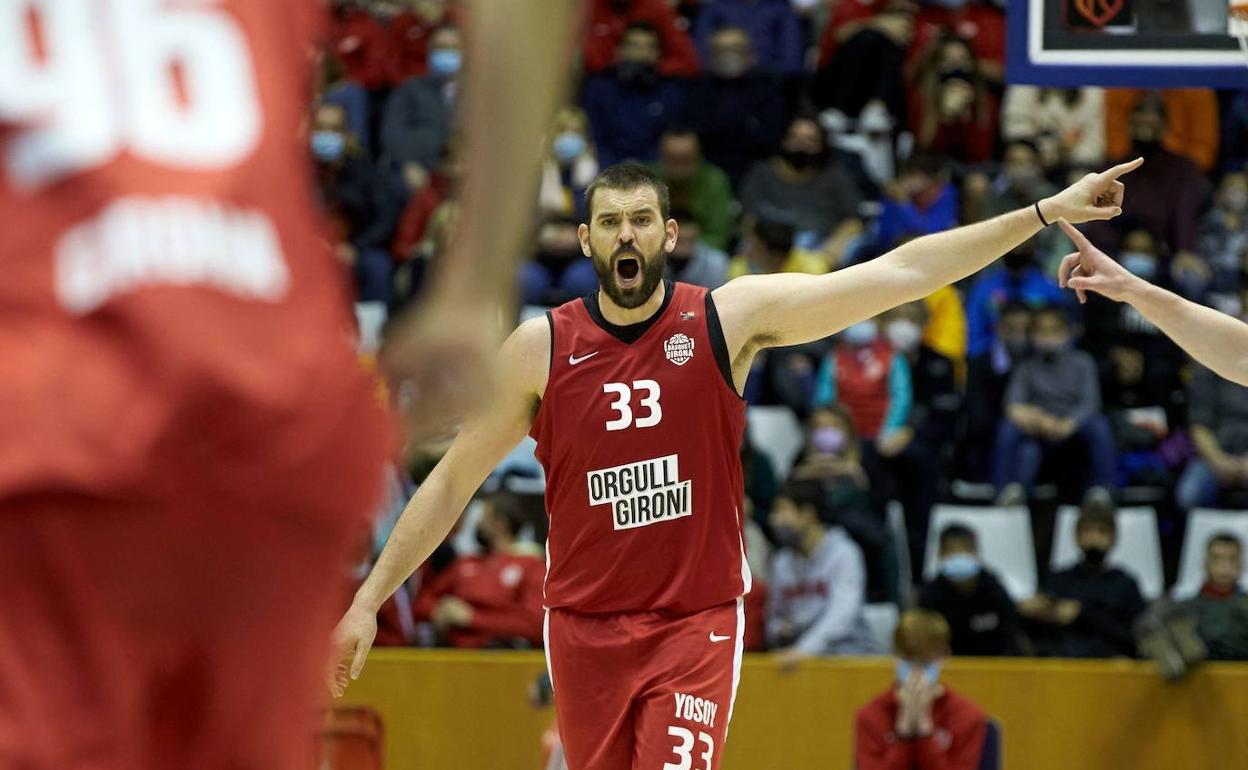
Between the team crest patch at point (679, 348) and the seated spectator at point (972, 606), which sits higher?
the team crest patch at point (679, 348)

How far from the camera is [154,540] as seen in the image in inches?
85.3

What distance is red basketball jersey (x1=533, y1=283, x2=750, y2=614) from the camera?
254 inches

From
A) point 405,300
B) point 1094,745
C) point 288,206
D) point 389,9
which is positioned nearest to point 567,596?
point 288,206

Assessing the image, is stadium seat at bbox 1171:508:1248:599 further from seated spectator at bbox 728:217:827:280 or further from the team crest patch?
the team crest patch

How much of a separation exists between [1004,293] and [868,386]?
129cm

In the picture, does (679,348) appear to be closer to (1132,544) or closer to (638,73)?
(1132,544)

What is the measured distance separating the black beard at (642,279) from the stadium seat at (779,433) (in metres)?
6.08

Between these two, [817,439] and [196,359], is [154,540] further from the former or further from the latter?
[817,439]

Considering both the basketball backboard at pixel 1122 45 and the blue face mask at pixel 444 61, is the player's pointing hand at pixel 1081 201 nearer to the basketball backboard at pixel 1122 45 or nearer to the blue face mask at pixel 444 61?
the basketball backboard at pixel 1122 45

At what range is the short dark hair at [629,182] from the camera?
6.70 meters

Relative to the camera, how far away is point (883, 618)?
461 inches

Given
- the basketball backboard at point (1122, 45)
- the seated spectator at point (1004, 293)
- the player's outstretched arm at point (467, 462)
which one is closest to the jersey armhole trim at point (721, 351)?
the player's outstretched arm at point (467, 462)

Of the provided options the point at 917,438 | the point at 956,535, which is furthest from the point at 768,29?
the point at 956,535

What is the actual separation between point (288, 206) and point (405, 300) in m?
11.0
